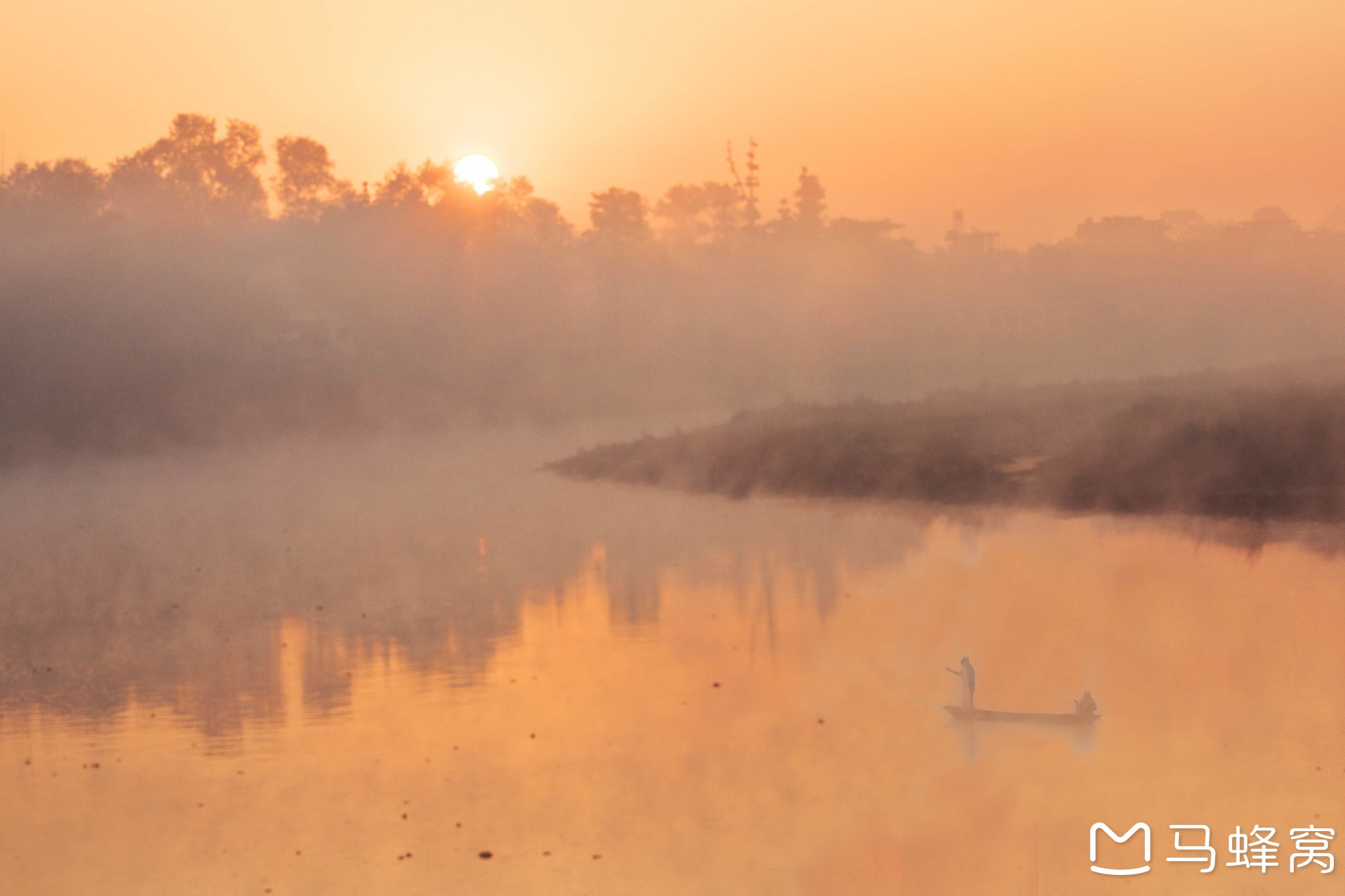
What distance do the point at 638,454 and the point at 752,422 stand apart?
3.48 m

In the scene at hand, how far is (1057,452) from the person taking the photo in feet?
88.9

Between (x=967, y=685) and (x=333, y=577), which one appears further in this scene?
(x=333, y=577)

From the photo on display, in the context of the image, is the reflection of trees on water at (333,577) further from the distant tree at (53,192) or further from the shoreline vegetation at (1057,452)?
the distant tree at (53,192)

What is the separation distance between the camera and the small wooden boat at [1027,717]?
35.1 ft

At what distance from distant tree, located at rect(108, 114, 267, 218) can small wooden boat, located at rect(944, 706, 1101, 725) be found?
238ft

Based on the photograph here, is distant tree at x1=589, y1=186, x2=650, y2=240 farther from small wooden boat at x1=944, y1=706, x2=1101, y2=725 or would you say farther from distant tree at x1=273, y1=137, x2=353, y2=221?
small wooden boat at x1=944, y1=706, x2=1101, y2=725

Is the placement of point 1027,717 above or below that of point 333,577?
below

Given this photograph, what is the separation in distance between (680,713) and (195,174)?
76.8m

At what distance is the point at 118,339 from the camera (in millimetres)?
62500

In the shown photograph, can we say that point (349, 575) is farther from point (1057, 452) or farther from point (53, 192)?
point (53, 192)

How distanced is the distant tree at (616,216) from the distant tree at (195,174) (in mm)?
21415

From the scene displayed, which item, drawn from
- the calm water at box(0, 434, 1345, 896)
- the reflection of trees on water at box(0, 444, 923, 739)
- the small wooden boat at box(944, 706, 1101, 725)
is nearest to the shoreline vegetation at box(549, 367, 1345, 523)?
the reflection of trees on water at box(0, 444, 923, 739)

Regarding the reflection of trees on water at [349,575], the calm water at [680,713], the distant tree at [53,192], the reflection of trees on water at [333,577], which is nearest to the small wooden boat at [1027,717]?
the calm water at [680,713]

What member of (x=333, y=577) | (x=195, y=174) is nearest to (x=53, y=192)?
(x=195, y=174)
